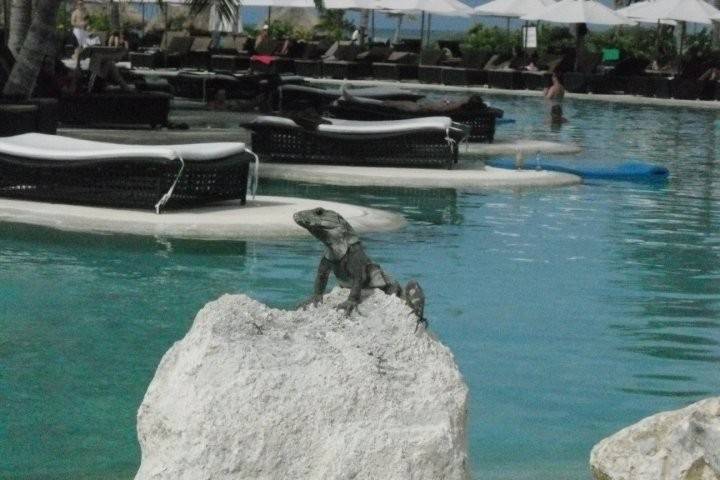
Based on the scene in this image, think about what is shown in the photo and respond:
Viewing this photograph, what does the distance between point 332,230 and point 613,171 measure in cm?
1260

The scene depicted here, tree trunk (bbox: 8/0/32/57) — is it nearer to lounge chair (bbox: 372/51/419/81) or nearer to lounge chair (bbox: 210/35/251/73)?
lounge chair (bbox: 210/35/251/73)

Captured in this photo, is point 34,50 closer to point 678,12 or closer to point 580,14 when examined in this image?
point 580,14

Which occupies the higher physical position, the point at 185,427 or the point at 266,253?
the point at 185,427

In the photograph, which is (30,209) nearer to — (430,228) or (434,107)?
(430,228)

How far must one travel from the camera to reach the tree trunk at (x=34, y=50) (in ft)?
54.9

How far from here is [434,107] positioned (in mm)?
19422

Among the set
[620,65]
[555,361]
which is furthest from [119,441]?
[620,65]

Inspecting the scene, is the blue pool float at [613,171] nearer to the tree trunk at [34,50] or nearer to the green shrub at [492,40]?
the tree trunk at [34,50]

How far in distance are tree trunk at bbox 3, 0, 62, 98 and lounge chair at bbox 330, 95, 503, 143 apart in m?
4.24

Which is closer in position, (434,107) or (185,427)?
(185,427)

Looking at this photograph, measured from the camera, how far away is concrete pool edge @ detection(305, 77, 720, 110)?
3450 centimetres

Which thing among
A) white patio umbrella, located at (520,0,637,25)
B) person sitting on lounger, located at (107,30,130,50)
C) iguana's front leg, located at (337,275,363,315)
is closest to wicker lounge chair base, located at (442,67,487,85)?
white patio umbrella, located at (520,0,637,25)

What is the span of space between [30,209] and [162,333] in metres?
3.67

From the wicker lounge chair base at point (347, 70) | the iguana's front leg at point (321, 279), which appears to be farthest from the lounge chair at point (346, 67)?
the iguana's front leg at point (321, 279)
